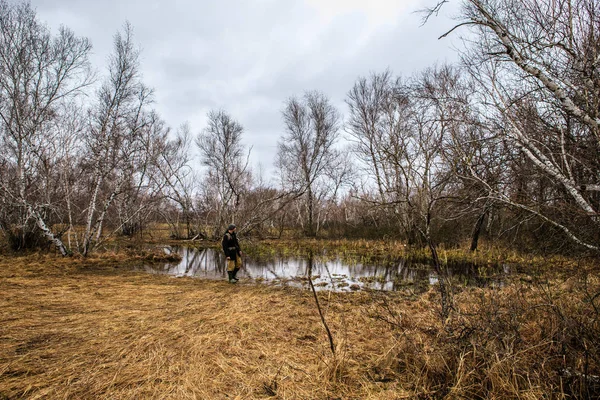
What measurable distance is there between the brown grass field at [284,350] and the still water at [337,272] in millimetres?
2817

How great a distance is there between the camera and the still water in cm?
861

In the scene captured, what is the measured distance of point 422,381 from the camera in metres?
2.78

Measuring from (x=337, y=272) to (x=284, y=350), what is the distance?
7.22 meters

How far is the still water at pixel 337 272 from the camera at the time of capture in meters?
8.61

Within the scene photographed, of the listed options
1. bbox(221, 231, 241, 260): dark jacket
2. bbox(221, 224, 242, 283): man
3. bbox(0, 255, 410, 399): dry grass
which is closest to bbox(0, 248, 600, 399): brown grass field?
bbox(0, 255, 410, 399): dry grass

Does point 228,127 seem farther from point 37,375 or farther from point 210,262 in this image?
point 37,375

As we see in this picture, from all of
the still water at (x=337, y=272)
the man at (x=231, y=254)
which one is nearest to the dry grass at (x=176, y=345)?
the man at (x=231, y=254)

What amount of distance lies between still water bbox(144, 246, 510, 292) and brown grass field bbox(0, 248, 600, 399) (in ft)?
9.24

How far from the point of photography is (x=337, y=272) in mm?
10719

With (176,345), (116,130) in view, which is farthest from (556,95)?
(116,130)

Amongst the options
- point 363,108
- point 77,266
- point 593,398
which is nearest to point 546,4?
point 593,398

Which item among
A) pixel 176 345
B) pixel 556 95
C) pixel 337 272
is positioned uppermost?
pixel 556 95

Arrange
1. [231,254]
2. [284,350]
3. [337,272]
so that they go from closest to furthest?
1. [284,350]
2. [231,254]
3. [337,272]

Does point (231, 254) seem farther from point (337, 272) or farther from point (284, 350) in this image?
point (284, 350)
